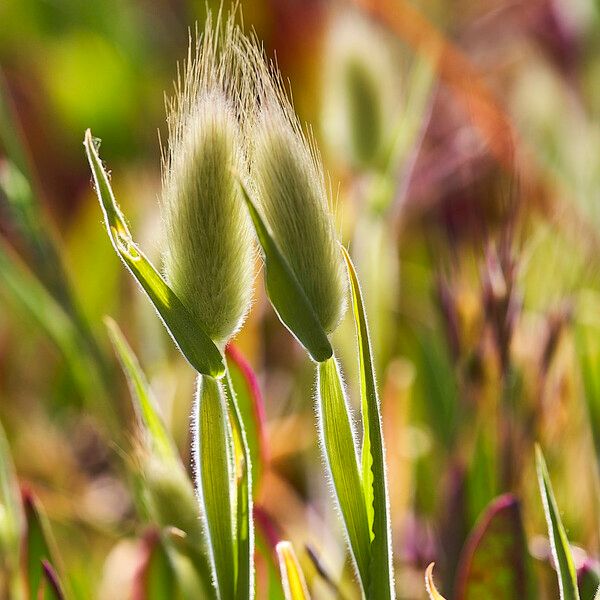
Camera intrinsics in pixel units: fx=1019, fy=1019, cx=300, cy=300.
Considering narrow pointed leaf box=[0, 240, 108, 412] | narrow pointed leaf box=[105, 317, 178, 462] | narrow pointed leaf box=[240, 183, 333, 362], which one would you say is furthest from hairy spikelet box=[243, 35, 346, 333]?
narrow pointed leaf box=[0, 240, 108, 412]

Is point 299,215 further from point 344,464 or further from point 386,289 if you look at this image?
point 386,289

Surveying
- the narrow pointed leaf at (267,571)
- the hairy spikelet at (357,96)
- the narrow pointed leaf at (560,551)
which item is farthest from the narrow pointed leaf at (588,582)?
the hairy spikelet at (357,96)

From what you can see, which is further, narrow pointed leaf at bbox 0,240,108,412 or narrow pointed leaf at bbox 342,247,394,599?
narrow pointed leaf at bbox 0,240,108,412

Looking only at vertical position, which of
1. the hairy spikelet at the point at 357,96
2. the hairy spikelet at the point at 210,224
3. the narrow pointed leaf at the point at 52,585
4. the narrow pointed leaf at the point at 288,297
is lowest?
the narrow pointed leaf at the point at 52,585

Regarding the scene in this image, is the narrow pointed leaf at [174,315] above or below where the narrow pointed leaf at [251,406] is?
above

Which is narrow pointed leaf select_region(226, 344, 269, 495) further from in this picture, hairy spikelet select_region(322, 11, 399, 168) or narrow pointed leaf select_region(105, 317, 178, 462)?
hairy spikelet select_region(322, 11, 399, 168)

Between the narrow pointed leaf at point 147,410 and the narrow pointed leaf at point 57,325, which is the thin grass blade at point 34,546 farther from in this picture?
the narrow pointed leaf at point 57,325
